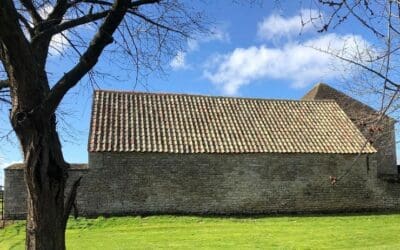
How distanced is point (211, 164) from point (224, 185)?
1135 mm

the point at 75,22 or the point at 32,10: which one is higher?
the point at 32,10

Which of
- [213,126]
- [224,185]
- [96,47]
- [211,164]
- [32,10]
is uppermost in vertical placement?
[213,126]

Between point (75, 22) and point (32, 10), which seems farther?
point (32, 10)

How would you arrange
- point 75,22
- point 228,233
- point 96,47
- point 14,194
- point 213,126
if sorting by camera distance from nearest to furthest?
point 96,47 → point 75,22 → point 228,233 → point 14,194 → point 213,126

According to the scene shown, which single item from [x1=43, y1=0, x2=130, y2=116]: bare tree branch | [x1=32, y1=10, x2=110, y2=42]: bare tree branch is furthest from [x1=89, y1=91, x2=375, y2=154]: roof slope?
[x1=43, y1=0, x2=130, y2=116]: bare tree branch

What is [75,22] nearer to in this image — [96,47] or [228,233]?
[96,47]

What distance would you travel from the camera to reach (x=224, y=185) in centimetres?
2416

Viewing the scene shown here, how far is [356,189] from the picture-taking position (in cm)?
2566

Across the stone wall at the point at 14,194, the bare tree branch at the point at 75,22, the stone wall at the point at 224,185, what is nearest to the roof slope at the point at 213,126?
the stone wall at the point at 224,185

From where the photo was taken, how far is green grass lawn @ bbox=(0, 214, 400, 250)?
1509 cm

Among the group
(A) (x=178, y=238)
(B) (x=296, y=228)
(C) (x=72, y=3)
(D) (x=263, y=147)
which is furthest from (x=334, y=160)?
(C) (x=72, y=3)

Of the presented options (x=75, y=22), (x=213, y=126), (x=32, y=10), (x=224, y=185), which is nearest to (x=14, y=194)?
(x=224, y=185)

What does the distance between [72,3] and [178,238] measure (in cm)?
1168

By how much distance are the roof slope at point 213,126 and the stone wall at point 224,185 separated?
0.48 meters
